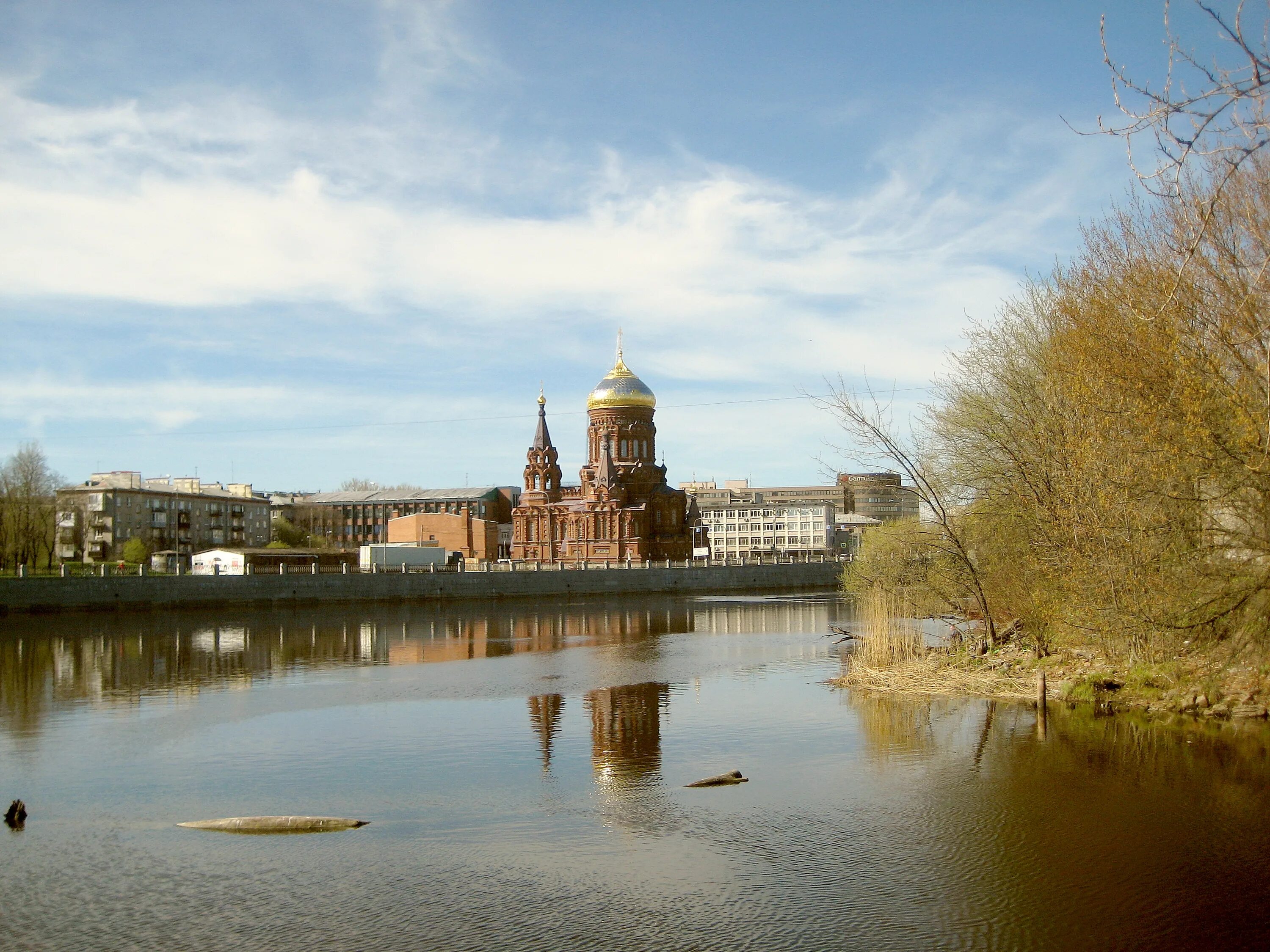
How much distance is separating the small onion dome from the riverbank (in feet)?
199

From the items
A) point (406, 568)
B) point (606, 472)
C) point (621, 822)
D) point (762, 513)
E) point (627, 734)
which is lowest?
point (621, 822)

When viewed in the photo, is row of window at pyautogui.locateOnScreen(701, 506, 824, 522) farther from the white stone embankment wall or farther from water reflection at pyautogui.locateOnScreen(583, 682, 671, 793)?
water reflection at pyautogui.locateOnScreen(583, 682, 671, 793)

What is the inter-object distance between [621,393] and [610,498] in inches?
362

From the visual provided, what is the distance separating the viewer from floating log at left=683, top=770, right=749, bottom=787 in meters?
14.5

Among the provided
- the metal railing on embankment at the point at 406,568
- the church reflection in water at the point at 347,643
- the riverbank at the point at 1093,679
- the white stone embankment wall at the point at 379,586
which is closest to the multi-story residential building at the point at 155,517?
the metal railing on embankment at the point at 406,568

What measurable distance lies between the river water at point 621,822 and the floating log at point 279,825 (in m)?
0.15

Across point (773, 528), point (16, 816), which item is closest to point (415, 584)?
point (16, 816)

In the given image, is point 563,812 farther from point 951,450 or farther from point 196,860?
point 951,450

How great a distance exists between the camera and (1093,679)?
19.6 m

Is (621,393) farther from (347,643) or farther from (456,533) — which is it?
(347,643)

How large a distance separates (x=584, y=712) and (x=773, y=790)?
7023 mm

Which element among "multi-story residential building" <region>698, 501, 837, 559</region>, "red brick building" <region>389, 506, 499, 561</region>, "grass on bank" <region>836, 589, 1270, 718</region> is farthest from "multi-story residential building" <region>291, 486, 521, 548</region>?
"grass on bank" <region>836, 589, 1270, 718</region>

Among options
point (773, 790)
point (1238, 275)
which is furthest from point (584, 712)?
point (1238, 275)

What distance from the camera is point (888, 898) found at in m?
10.3
